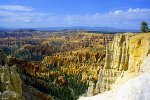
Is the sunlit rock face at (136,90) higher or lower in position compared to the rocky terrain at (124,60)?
higher

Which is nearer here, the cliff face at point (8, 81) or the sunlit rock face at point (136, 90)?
the sunlit rock face at point (136, 90)

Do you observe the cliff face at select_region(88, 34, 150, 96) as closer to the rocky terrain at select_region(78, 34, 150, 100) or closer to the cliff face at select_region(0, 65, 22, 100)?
the rocky terrain at select_region(78, 34, 150, 100)

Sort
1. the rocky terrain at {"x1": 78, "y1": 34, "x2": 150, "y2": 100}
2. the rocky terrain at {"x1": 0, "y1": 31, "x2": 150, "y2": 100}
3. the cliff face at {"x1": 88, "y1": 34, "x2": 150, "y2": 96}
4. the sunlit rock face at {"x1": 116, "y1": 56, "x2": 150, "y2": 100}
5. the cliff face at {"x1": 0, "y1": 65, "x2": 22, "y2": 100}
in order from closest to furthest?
the sunlit rock face at {"x1": 116, "y1": 56, "x2": 150, "y2": 100} → the rocky terrain at {"x1": 0, "y1": 31, "x2": 150, "y2": 100} → the rocky terrain at {"x1": 78, "y1": 34, "x2": 150, "y2": 100} → the cliff face at {"x1": 0, "y1": 65, "x2": 22, "y2": 100} → the cliff face at {"x1": 88, "y1": 34, "x2": 150, "y2": 96}

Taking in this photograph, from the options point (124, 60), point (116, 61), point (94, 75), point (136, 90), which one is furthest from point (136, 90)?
point (94, 75)

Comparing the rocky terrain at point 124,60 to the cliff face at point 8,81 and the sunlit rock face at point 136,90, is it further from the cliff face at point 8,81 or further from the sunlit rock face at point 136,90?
the sunlit rock face at point 136,90

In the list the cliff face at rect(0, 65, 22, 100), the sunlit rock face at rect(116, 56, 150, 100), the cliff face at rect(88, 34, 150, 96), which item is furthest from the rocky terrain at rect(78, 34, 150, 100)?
the sunlit rock face at rect(116, 56, 150, 100)

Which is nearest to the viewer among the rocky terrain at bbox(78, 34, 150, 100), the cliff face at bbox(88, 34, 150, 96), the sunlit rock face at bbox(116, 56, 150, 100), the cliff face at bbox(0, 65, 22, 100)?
the sunlit rock face at bbox(116, 56, 150, 100)

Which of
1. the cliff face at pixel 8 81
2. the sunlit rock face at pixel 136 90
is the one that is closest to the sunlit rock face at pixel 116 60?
the cliff face at pixel 8 81

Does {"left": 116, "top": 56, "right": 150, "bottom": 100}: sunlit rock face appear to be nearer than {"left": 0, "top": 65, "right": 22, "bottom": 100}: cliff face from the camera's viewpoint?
Yes

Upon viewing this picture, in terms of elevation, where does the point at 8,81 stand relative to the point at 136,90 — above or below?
below

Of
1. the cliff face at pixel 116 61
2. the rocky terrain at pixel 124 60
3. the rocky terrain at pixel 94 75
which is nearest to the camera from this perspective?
the rocky terrain at pixel 94 75

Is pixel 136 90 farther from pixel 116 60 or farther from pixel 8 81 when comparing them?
pixel 116 60

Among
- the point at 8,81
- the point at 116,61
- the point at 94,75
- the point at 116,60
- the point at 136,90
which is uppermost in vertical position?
the point at 136,90

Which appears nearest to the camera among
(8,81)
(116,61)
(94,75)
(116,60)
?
(8,81)
